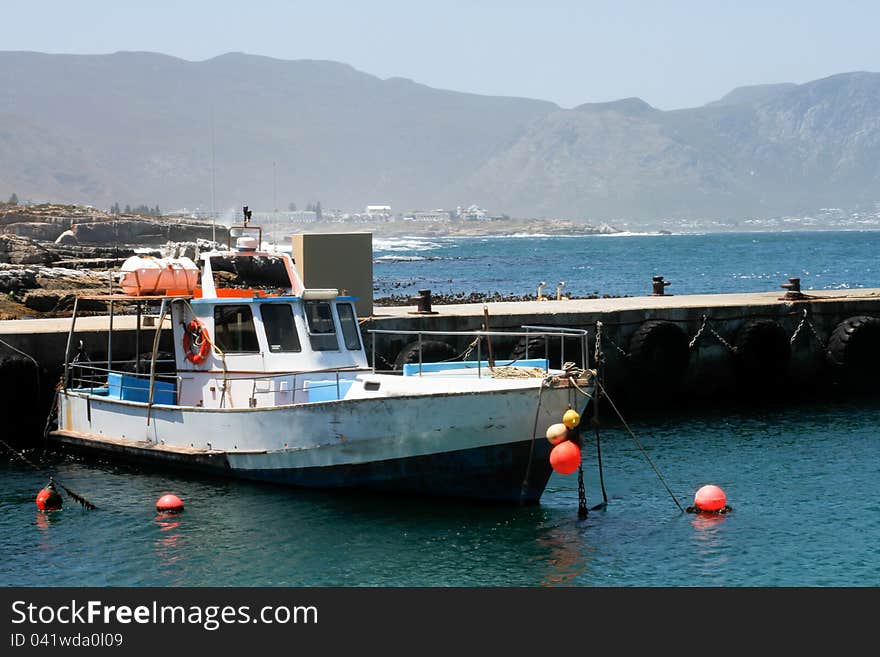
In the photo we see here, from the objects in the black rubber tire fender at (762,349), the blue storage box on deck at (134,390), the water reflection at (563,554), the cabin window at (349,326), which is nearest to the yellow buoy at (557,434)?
the water reflection at (563,554)

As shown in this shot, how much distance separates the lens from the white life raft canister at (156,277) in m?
21.2

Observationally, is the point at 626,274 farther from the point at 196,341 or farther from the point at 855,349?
the point at 196,341

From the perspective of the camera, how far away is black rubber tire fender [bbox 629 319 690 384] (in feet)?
87.3

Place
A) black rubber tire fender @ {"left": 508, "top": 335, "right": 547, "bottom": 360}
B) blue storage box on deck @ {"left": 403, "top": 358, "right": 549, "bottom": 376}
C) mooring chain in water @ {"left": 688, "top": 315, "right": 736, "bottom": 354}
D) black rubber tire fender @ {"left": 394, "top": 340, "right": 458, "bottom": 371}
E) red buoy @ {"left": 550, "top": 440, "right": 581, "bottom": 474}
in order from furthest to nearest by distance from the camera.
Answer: mooring chain in water @ {"left": 688, "top": 315, "right": 736, "bottom": 354}
black rubber tire fender @ {"left": 508, "top": 335, "right": 547, "bottom": 360}
black rubber tire fender @ {"left": 394, "top": 340, "right": 458, "bottom": 371}
blue storage box on deck @ {"left": 403, "top": 358, "right": 549, "bottom": 376}
red buoy @ {"left": 550, "top": 440, "right": 581, "bottom": 474}

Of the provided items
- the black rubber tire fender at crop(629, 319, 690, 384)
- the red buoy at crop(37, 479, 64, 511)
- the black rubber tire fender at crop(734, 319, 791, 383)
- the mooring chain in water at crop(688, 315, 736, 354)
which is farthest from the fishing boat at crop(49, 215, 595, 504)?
the black rubber tire fender at crop(734, 319, 791, 383)

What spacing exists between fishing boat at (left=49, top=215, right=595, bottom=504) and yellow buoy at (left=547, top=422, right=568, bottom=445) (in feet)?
2.68

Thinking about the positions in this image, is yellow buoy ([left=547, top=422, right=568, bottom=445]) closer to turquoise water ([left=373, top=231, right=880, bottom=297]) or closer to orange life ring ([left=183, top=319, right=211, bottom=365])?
orange life ring ([left=183, top=319, right=211, bottom=365])

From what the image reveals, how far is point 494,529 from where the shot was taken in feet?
56.4

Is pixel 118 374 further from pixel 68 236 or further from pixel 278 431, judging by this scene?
pixel 68 236

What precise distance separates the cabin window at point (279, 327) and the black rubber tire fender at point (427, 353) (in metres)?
4.38

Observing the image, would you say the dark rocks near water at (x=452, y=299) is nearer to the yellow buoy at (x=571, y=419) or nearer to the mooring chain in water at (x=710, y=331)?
the mooring chain in water at (x=710, y=331)
